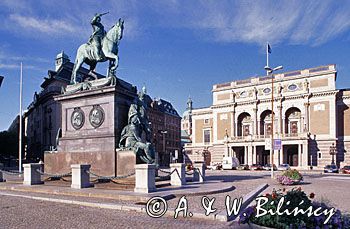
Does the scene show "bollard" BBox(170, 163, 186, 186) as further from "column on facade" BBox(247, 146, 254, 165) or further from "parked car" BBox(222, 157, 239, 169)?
"column on facade" BBox(247, 146, 254, 165)

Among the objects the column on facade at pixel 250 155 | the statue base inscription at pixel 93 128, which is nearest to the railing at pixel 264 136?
the column on facade at pixel 250 155

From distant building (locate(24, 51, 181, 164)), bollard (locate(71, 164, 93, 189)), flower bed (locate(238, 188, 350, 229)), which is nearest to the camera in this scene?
flower bed (locate(238, 188, 350, 229))

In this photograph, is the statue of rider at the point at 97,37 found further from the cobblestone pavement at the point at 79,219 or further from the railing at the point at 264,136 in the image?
the railing at the point at 264,136

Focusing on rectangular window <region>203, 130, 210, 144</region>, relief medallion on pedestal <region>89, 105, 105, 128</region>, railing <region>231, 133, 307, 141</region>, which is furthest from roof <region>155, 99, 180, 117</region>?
relief medallion on pedestal <region>89, 105, 105, 128</region>

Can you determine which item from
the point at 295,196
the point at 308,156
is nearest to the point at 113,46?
the point at 295,196

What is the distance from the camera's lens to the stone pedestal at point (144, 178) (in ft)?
40.1

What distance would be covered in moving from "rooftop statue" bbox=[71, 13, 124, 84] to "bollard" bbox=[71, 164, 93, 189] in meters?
5.68

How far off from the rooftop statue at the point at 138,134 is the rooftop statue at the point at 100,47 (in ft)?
9.18

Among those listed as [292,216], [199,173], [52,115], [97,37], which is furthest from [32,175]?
[52,115]

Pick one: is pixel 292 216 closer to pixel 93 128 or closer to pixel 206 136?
pixel 93 128

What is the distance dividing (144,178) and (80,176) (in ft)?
12.0

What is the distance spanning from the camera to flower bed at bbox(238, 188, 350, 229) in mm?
5875

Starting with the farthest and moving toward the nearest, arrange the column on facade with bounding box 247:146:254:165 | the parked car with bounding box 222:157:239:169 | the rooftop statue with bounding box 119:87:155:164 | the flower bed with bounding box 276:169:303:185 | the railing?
the column on facade with bounding box 247:146:254:165, the railing, the parked car with bounding box 222:157:239:169, the flower bed with bounding box 276:169:303:185, the rooftop statue with bounding box 119:87:155:164

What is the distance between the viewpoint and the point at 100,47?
1867cm
